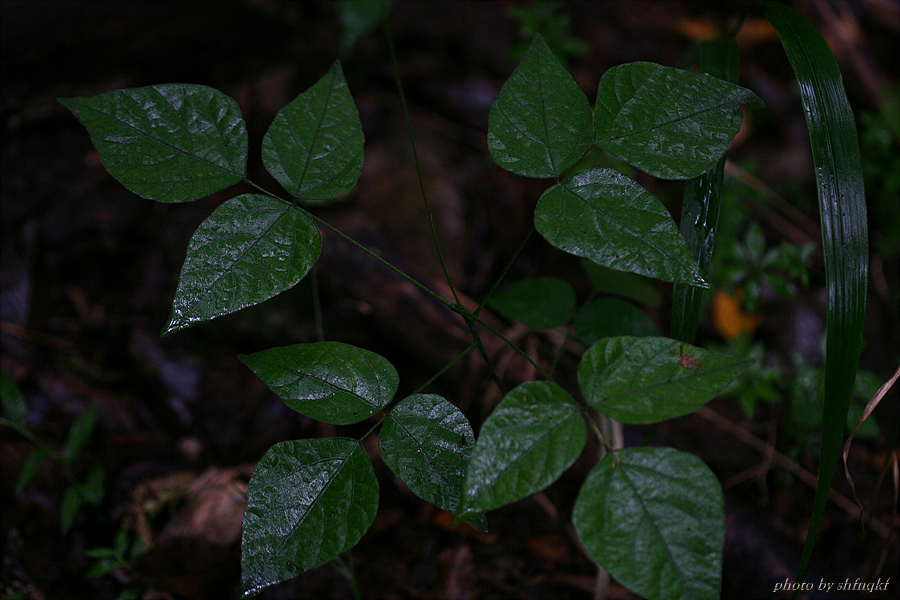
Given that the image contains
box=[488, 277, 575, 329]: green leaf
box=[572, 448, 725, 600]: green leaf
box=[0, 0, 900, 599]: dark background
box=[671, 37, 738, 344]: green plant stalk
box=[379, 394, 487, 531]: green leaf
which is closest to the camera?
box=[572, 448, 725, 600]: green leaf

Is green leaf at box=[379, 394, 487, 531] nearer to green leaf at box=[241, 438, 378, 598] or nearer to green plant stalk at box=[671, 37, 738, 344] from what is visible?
green leaf at box=[241, 438, 378, 598]

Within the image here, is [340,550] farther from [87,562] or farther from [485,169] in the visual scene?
[485,169]

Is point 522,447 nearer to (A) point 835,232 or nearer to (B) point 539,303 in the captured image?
(B) point 539,303

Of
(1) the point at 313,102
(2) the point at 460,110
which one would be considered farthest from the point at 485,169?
(1) the point at 313,102

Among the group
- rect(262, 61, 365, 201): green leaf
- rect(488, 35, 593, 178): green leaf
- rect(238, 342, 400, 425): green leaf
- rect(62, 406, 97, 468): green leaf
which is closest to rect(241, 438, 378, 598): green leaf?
rect(238, 342, 400, 425): green leaf

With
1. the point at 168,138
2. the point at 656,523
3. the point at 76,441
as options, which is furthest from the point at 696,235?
the point at 76,441

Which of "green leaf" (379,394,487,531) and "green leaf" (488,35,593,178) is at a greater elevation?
"green leaf" (488,35,593,178)
